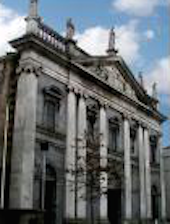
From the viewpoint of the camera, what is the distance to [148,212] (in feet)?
105

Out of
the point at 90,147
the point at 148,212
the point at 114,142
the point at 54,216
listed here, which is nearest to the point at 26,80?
the point at 90,147

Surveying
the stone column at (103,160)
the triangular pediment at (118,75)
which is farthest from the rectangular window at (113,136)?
the triangular pediment at (118,75)

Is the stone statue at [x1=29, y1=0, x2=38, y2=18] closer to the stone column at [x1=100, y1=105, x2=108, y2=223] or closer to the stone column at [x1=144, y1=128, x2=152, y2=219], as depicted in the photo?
the stone column at [x1=100, y1=105, x2=108, y2=223]

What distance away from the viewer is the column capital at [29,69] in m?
22.2

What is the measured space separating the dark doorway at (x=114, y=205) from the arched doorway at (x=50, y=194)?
6.75 m

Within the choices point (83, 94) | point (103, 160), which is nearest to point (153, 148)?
point (103, 160)

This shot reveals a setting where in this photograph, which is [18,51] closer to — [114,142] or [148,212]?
[114,142]

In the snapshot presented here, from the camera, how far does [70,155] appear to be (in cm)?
2419

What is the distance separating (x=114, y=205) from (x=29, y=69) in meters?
12.5

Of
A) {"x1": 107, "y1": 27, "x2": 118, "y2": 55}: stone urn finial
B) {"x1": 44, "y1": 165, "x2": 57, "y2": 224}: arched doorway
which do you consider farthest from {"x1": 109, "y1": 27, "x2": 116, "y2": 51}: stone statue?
{"x1": 44, "y1": 165, "x2": 57, "y2": 224}: arched doorway

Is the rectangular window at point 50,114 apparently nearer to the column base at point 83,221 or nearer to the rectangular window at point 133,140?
the column base at point 83,221

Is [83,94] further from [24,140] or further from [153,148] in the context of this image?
[153,148]

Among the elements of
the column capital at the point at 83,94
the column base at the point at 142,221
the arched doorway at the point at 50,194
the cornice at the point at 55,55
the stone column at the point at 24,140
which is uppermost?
the cornice at the point at 55,55

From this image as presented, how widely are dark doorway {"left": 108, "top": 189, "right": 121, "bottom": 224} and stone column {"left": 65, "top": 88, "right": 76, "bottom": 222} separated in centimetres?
590
